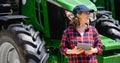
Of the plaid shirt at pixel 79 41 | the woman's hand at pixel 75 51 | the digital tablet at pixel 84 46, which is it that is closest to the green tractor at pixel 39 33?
the plaid shirt at pixel 79 41

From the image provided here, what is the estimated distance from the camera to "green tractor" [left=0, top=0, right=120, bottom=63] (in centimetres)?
577

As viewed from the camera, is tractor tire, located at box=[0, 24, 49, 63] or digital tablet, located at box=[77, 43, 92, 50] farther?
tractor tire, located at box=[0, 24, 49, 63]

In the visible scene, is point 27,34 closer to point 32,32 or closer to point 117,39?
point 32,32

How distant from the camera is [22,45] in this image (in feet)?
19.0

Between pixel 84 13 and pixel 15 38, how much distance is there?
1838mm

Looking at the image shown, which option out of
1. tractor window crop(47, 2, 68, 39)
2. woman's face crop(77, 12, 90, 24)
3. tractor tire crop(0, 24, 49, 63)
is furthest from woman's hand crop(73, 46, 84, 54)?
A: tractor window crop(47, 2, 68, 39)

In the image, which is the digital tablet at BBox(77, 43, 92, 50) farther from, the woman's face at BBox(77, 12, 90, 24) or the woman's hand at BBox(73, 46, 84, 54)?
the woman's face at BBox(77, 12, 90, 24)

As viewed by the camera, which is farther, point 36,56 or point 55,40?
point 55,40

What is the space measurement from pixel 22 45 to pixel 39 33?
427 millimetres

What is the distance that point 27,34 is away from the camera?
230 inches

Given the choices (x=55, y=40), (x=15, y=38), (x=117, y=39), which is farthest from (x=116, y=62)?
(x=15, y=38)

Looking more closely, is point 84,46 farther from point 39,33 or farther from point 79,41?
point 39,33

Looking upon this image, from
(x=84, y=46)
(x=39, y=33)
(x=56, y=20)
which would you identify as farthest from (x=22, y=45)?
(x=84, y=46)

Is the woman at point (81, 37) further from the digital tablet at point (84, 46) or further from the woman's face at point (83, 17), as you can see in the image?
the digital tablet at point (84, 46)
